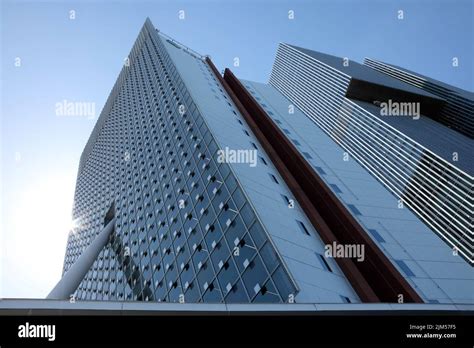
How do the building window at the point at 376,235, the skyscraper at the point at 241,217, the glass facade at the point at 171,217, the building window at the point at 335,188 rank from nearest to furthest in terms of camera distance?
the skyscraper at the point at 241,217 < the glass facade at the point at 171,217 < the building window at the point at 376,235 < the building window at the point at 335,188

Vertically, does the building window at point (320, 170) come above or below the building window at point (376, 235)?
above

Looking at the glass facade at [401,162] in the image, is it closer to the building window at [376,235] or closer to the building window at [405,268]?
the building window at [376,235]

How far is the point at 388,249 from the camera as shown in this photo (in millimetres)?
34625

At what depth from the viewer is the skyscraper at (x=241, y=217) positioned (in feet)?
91.9

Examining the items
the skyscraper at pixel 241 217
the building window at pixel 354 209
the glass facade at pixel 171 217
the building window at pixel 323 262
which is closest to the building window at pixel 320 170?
the skyscraper at pixel 241 217

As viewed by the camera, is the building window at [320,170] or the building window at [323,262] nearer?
the building window at [323,262]

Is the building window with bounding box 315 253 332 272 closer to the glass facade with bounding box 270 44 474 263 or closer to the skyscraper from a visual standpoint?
the skyscraper

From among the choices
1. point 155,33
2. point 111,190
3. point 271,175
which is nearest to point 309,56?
point 155,33

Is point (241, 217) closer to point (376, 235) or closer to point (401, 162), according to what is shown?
point (376, 235)

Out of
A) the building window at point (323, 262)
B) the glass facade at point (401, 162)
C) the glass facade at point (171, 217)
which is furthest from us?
the glass facade at point (401, 162)

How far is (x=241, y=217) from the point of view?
31.1 metres

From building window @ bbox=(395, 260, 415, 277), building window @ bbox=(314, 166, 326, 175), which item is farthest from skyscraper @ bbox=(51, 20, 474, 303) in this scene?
building window @ bbox=(314, 166, 326, 175)

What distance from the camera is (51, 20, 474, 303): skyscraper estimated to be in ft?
91.9
